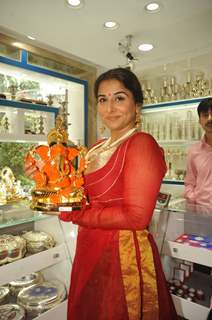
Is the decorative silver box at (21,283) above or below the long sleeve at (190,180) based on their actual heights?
below

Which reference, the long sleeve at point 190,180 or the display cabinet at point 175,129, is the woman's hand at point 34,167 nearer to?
the long sleeve at point 190,180

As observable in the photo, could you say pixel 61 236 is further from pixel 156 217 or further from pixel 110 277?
pixel 110 277

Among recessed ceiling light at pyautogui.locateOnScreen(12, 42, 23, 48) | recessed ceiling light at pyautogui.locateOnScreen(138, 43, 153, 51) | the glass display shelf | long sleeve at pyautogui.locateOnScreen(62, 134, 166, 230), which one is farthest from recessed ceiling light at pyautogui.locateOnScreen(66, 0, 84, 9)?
the glass display shelf

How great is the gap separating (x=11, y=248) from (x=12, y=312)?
39 cm

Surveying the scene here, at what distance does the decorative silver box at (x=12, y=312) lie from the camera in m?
1.42

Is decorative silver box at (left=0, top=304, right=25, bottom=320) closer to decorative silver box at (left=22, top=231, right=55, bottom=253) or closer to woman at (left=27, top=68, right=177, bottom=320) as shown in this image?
decorative silver box at (left=22, top=231, right=55, bottom=253)

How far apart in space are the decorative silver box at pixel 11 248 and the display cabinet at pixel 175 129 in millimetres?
1757

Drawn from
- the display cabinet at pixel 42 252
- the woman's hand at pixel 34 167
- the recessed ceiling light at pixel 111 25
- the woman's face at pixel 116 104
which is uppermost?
the recessed ceiling light at pixel 111 25

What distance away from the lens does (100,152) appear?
996 mm

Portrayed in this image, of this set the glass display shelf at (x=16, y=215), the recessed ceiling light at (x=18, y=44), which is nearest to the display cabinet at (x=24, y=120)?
the recessed ceiling light at (x=18, y=44)

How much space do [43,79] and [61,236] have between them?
5.37 ft

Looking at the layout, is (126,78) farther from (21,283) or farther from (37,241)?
(21,283)

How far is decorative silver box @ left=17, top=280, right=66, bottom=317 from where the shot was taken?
1.50 meters

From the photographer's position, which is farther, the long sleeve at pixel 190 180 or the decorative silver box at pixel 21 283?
the long sleeve at pixel 190 180
